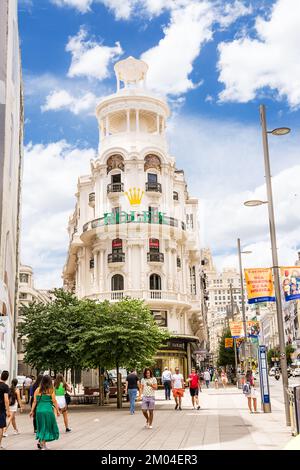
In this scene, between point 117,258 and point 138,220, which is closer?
point 117,258

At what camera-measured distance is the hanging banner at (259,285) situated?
58.8ft

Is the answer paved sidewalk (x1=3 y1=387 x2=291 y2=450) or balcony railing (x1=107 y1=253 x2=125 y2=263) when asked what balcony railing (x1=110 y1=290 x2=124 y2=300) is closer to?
balcony railing (x1=107 y1=253 x2=125 y2=263)

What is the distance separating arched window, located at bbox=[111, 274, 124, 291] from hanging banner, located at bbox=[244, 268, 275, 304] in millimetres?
30383

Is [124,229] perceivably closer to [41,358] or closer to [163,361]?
[163,361]

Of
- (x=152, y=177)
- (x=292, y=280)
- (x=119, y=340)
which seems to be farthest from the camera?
(x=152, y=177)

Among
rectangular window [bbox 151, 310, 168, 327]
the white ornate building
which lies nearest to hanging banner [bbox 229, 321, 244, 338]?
the white ornate building

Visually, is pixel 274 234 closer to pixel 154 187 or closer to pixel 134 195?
pixel 134 195

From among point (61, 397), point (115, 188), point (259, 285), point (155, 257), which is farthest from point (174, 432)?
point (115, 188)

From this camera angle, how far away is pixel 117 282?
4806 centimetres

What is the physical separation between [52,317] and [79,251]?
2660 cm

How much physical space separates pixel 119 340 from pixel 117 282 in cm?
2263

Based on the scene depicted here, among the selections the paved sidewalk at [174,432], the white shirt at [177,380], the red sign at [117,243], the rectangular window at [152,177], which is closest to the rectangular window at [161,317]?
the red sign at [117,243]

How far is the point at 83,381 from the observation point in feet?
159

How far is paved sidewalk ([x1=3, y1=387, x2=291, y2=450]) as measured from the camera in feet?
41.6
